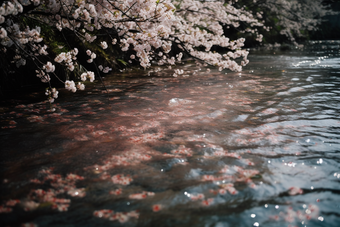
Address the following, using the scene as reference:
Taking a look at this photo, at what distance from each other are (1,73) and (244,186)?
7.51 m

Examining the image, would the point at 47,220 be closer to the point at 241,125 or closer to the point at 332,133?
the point at 241,125

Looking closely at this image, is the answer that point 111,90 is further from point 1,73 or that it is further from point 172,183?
point 172,183

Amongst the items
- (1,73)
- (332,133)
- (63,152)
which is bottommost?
(332,133)

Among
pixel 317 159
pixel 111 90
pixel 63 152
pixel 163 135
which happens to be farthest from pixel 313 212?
pixel 111 90

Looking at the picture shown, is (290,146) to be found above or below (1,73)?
below

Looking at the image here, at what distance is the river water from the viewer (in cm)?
255

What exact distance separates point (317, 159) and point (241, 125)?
1.61m

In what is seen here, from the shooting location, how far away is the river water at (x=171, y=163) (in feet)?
8.36

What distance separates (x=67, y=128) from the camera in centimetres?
480

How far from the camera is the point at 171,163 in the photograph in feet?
11.5

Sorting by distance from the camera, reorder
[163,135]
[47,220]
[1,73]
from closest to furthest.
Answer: [47,220] < [163,135] < [1,73]

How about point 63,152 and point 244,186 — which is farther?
point 63,152

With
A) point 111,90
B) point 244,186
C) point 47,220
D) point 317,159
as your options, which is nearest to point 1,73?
point 111,90

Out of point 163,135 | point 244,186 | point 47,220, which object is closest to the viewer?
point 47,220
